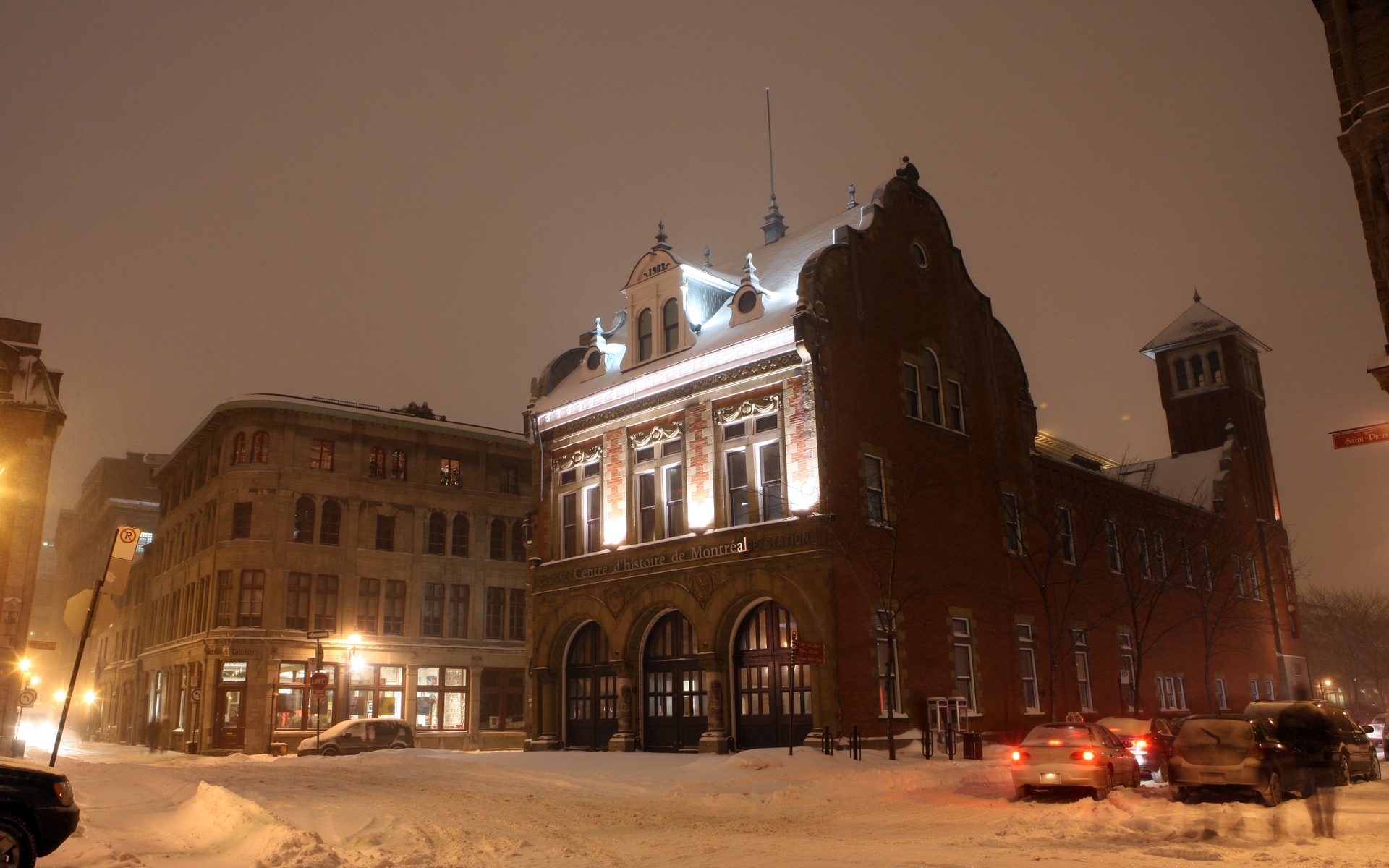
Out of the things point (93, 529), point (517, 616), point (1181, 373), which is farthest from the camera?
point (93, 529)

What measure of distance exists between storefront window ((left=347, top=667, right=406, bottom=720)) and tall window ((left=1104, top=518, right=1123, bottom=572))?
31962 millimetres

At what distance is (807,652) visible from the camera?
25.6 metres

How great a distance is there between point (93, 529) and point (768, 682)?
7795 centimetres

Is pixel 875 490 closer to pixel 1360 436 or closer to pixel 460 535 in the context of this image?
pixel 1360 436

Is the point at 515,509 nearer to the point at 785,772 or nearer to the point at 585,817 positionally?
the point at 785,772

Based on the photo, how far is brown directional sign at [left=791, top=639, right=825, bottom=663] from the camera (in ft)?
83.3

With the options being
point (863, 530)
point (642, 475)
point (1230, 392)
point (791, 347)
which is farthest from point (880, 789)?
point (1230, 392)

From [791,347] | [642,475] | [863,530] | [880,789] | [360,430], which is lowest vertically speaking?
[880,789]

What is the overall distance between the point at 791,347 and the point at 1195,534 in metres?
27.3

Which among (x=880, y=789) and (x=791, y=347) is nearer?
(x=880, y=789)

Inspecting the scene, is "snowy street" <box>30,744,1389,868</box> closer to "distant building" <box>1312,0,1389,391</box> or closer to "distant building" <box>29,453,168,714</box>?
"distant building" <box>1312,0,1389,391</box>

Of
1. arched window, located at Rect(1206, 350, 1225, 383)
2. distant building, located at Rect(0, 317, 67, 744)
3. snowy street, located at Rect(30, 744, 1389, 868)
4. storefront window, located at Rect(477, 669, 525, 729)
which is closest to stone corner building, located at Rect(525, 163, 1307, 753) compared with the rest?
snowy street, located at Rect(30, 744, 1389, 868)

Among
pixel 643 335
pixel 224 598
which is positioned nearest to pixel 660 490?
pixel 643 335

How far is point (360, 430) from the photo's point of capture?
172 feet
